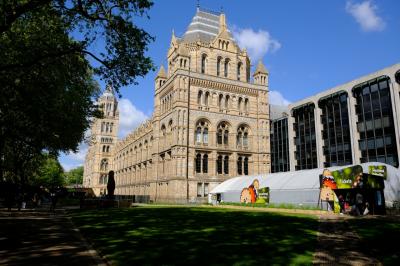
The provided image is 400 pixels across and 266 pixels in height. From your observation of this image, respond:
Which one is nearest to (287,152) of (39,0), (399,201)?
(399,201)

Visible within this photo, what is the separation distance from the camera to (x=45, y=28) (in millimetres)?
21312

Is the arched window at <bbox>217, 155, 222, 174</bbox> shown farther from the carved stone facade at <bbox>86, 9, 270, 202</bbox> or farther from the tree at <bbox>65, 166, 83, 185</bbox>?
the tree at <bbox>65, 166, 83, 185</bbox>

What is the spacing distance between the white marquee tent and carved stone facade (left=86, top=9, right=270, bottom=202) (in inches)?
181

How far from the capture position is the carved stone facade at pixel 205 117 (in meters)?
48.3

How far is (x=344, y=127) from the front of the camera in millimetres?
56781

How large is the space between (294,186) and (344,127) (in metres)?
26.9

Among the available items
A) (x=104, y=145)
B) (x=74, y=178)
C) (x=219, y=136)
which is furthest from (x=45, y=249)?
(x=74, y=178)

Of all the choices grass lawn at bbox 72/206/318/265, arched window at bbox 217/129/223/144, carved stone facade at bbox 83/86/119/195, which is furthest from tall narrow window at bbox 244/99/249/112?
carved stone facade at bbox 83/86/119/195

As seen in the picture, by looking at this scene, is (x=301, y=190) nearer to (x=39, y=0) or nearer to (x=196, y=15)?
(x=39, y=0)

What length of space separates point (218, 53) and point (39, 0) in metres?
42.1

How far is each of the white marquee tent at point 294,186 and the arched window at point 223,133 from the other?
22.2ft

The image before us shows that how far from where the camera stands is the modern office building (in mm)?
48500

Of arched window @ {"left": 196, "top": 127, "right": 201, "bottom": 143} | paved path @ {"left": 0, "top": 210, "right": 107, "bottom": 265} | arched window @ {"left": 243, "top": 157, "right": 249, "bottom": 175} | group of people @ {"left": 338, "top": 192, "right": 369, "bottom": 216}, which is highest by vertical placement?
arched window @ {"left": 196, "top": 127, "right": 201, "bottom": 143}

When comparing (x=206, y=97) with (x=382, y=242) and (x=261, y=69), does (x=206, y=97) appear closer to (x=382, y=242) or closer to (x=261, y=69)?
(x=261, y=69)
